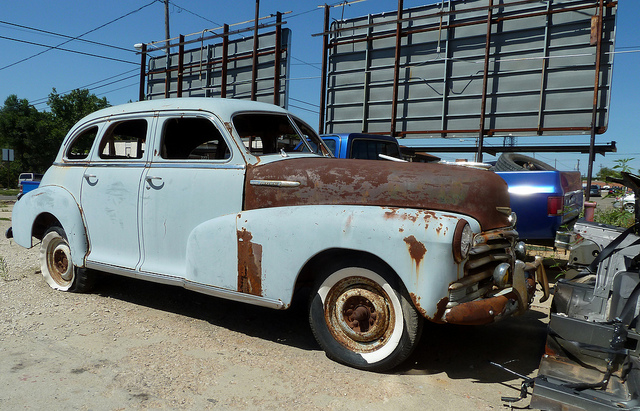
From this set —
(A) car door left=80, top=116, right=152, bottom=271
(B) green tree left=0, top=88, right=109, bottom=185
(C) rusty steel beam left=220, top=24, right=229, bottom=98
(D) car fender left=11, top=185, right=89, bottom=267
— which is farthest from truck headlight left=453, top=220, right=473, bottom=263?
(B) green tree left=0, top=88, right=109, bottom=185

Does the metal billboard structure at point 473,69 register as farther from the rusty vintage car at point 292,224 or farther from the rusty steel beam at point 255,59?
the rusty vintage car at point 292,224

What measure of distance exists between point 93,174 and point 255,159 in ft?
5.95

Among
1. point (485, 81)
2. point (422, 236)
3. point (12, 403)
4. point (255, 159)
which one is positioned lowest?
point (12, 403)

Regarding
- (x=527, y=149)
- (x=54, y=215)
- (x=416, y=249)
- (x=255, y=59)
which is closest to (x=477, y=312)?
(x=416, y=249)

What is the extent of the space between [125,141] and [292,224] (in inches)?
98.4

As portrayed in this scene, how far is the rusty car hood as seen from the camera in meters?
3.04

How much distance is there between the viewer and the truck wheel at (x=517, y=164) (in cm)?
671

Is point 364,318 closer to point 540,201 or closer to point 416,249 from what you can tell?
point 416,249

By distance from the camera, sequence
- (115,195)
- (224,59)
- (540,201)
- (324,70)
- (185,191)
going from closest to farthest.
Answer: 1. (185,191)
2. (115,195)
3. (540,201)
4. (324,70)
5. (224,59)

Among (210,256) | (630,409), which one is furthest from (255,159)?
(630,409)

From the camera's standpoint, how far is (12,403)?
8.39 feet

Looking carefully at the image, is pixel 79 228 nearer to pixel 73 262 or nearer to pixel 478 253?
pixel 73 262

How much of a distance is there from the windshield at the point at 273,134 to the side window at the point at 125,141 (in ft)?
3.47

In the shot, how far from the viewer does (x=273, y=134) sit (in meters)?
4.34
